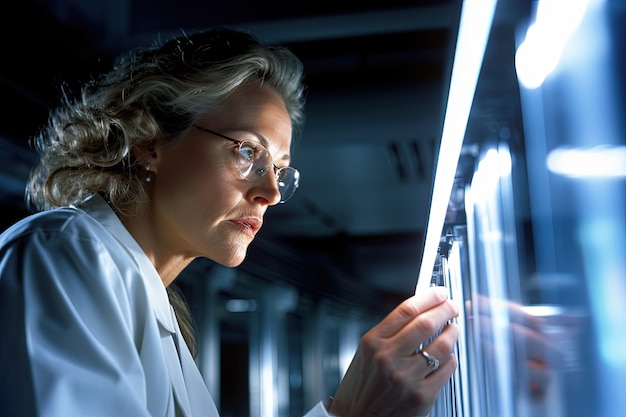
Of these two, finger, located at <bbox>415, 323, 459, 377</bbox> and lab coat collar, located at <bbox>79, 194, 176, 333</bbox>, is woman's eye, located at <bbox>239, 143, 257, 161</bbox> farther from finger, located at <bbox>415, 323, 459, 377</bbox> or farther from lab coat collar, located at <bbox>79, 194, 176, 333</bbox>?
finger, located at <bbox>415, 323, 459, 377</bbox>

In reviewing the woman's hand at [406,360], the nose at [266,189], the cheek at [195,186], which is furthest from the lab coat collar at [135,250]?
the woman's hand at [406,360]

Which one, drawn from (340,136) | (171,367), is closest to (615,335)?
(171,367)

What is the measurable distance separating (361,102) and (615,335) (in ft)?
9.19

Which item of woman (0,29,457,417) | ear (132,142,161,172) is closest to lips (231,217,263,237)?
woman (0,29,457,417)

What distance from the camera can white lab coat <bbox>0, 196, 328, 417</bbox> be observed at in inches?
32.8

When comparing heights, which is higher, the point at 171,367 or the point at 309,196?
the point at 309,196

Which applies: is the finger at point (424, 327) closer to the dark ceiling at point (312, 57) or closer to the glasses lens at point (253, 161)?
the dark ceiling at point (312, 57)

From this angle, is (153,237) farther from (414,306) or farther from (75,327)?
(414,306)

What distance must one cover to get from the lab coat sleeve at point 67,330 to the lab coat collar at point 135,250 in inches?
7.5

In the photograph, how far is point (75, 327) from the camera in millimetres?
876

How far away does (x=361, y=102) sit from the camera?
10.0 ft

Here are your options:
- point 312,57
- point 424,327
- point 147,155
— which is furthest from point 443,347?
point 312,57

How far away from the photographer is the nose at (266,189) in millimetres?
1282

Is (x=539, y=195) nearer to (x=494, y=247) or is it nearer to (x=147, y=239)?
(x=494, y=247)
